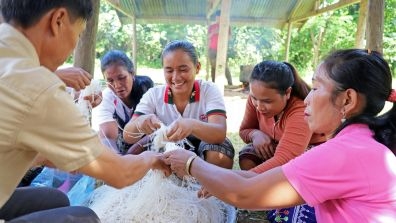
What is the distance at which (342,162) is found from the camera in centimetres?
140

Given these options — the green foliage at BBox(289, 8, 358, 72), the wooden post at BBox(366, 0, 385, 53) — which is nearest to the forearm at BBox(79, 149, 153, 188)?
the wooden post at BBox(366, 0, 385, 53)

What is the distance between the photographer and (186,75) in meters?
2.92

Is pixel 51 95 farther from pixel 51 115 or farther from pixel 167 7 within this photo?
pixel 167 7

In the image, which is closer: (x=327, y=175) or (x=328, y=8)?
(x=327, y=175)

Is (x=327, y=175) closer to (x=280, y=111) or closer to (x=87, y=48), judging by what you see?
(x=280, y=111)

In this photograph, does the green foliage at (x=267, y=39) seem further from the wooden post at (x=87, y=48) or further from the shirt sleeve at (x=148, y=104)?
the shirt sleeve at (x=148, y=104)

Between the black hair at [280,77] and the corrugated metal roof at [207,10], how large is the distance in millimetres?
7161

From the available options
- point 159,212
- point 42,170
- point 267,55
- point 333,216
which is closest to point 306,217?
point 333,216

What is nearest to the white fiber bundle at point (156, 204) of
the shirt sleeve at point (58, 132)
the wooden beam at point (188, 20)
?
the shirt sleeve at point (58, 132)

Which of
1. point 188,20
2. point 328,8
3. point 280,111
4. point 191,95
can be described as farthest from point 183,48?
point 188,20

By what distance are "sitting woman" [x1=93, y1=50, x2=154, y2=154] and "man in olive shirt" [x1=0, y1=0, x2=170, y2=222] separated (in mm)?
1763

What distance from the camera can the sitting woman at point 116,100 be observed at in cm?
328

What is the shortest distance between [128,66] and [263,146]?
138 cm

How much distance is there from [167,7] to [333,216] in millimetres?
9373
